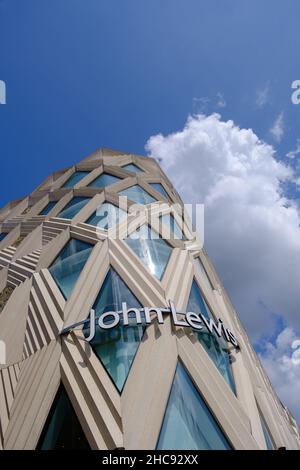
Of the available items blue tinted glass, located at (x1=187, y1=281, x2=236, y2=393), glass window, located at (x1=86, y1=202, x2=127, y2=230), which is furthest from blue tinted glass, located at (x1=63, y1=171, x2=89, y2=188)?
blue tinted glass, located at (x1=187, y1=281, x2=236, y2=393)

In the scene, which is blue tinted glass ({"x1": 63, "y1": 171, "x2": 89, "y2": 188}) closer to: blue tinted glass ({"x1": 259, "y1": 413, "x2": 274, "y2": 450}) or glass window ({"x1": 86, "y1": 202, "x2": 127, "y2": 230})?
glass window ({"x1": 86, "y1": 202, "x2": 127, "y2": 230})

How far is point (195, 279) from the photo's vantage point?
16.7m

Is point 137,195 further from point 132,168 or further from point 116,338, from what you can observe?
point 116,338

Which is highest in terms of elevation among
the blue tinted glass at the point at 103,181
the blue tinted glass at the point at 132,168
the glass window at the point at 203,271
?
the blue tinted glass at the point at 132,168

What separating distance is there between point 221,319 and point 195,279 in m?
2.27

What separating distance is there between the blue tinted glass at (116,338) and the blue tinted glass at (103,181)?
11884 mm

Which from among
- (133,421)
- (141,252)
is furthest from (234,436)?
(141,252)

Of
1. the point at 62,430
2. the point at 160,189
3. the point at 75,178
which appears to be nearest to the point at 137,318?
the point at 62,430

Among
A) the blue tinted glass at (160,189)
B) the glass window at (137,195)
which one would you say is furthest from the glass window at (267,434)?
the blue tinted glass at (160,189)

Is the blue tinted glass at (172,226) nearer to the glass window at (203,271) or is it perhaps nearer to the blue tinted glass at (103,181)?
the glass window at (203,271)

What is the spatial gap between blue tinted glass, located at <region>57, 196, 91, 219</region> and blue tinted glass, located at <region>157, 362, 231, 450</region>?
13.0 meters

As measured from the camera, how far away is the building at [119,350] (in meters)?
10.3

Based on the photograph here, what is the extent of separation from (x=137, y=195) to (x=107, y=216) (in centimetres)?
394

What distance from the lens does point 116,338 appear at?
12359 mm
